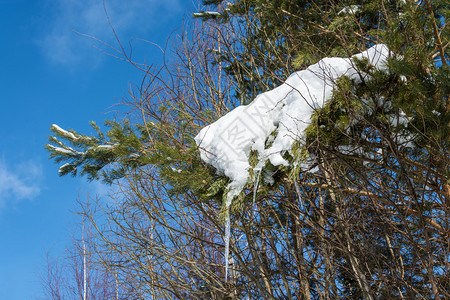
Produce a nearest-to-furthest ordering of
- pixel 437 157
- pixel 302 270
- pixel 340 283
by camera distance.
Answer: pixel 437 157 < pixel 302 270 < pixel 340 283

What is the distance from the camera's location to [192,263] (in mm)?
5145

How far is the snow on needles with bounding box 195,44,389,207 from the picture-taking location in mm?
2863

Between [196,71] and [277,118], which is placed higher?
[196,71]

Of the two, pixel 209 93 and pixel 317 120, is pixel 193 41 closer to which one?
pixel 209 93

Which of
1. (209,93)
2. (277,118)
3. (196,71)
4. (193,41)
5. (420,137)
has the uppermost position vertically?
(193,41)

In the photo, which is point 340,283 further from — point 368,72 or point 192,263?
point 368,72

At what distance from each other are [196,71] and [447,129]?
4.60 m

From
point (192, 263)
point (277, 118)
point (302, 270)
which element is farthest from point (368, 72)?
point (192, 263)

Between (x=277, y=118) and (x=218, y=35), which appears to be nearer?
(x=277, y=118)

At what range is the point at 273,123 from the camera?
9.89 feet

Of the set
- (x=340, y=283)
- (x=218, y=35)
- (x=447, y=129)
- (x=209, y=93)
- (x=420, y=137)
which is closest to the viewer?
(x=447, y=129)

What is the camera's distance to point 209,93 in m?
6.54

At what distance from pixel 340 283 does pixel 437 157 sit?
3646mm

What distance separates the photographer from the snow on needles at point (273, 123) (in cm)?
286
